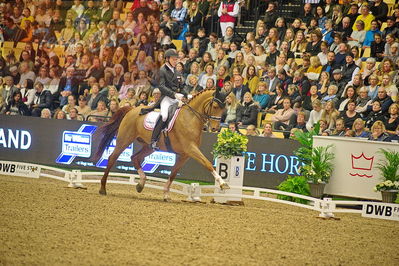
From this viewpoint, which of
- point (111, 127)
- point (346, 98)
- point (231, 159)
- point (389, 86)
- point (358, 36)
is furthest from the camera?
point (358, 36)

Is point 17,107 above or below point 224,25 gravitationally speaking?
below

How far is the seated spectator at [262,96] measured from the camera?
791 inches

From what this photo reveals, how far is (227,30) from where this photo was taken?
888 inches

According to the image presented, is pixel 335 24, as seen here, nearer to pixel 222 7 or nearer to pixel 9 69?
pixel 222 7

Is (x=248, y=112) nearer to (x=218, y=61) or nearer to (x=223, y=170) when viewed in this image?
(x=218, y=61)

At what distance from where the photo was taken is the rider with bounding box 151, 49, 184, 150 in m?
15.4

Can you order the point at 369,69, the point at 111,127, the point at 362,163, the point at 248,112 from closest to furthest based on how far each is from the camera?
the point at 362,163 < the point at 111,127 < the point at 369,69 < the point at 248,112

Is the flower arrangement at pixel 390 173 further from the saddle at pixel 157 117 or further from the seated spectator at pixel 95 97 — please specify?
the seated spectator at pixel 95 97

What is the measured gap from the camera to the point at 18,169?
59.8 ft

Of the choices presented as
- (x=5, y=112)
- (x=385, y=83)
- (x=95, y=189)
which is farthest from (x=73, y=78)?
(x=385, y=83)

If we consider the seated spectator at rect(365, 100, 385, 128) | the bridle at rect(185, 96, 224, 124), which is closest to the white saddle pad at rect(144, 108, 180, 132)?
the bridle at rect(185, 96, 224, 124)

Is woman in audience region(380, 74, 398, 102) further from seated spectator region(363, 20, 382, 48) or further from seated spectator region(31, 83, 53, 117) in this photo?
seated spectator region(31, 83, 53, 117)

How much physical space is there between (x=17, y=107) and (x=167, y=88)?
9405 mm

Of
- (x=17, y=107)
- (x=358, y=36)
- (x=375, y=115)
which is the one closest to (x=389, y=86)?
(x=375, y=115)
